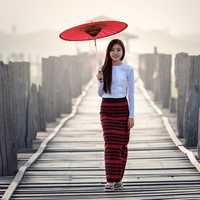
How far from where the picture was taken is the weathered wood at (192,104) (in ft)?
31.1

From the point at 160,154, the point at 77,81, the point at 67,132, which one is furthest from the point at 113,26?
the point at 77,81

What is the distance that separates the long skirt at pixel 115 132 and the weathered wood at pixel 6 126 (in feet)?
3.95

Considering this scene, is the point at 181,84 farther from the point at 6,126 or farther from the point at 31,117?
the point at 6,126

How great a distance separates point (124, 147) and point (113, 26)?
48.7 inches

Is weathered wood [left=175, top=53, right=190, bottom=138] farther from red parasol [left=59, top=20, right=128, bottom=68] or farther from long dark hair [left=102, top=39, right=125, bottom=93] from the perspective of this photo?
long dark hair [left=102, top=39, right=125, bottom=93]

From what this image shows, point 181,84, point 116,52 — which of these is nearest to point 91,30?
point 116,52

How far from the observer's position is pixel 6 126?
7711 mm

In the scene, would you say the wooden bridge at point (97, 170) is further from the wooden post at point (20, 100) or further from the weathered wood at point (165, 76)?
the weathered wood at point (165, 76)

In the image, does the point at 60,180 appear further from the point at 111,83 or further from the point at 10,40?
the point at 10,40

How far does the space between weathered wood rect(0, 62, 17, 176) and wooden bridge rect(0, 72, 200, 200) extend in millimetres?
153

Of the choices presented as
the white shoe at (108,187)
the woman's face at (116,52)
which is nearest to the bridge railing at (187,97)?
the white shoe at (108,187)

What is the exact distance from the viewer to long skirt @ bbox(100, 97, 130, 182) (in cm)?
702

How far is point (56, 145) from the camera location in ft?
32.9

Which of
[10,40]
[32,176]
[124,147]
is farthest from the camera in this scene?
[10,40]
